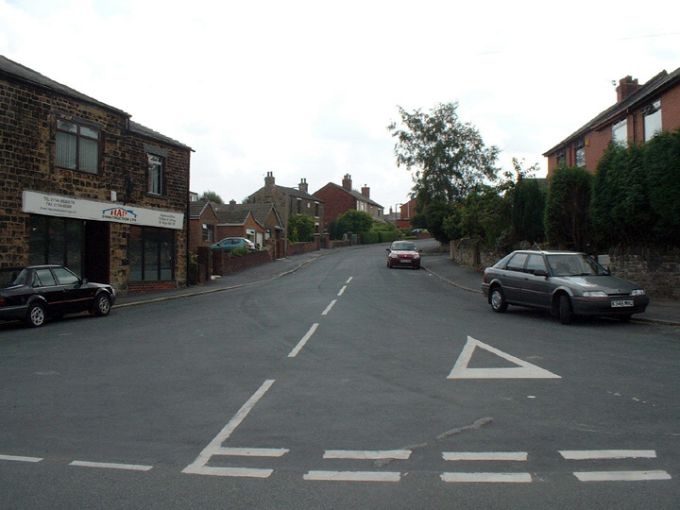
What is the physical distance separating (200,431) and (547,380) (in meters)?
4.28

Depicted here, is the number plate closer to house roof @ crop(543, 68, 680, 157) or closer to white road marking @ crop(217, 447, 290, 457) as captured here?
white road marking @ crop(217, 447, 290, 457)

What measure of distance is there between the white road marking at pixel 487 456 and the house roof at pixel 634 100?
21.8 meters

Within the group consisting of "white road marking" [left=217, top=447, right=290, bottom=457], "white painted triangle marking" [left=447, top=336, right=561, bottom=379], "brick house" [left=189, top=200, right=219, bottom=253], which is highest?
"brick house" [left=189, top=200, right=219, bottom=253]

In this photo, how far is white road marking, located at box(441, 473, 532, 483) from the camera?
4.25m

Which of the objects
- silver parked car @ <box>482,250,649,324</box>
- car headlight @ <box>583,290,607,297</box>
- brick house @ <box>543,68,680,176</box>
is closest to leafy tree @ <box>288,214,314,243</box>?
brick house @ <box>543,68,680,176</box>

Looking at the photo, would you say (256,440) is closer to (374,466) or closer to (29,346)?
(374,466)

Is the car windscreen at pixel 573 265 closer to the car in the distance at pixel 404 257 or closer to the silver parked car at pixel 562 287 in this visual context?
the silver parked car at pixel 562 287

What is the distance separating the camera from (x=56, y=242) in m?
19.8

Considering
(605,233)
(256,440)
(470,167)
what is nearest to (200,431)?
(256,440)

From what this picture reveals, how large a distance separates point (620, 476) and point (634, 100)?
1024 inches

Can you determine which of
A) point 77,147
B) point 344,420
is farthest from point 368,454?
point 77,147

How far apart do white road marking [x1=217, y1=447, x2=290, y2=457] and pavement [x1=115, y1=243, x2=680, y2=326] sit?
10.4 meters

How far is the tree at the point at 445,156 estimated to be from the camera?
5188 cm

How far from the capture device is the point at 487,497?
3.98 m
